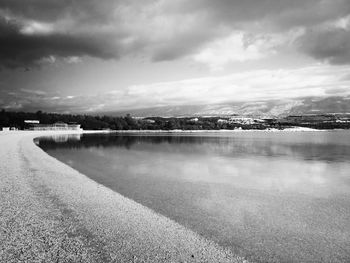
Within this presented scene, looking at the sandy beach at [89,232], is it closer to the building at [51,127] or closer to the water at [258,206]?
the water at [258,206]

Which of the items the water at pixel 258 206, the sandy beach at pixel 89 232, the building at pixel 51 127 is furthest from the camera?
the building at pixel 51 127

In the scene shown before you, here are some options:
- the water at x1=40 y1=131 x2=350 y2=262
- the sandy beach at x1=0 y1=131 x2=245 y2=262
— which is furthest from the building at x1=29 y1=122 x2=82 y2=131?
the sandy beach at x1=0 y1=131 x2=245 y2=262

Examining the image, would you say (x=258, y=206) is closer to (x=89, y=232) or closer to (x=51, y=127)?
(x=89, y=232)

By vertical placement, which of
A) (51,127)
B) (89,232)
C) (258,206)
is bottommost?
(258,206)

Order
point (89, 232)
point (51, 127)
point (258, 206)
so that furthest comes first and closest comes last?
1. point (51, 127)
2. point (258, 206)
3. point (89, 232)

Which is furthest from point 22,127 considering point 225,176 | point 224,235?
point 224,235

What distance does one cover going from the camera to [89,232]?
9.81m

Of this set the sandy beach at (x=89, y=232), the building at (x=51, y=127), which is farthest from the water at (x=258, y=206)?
the building at (x=51, y=127)

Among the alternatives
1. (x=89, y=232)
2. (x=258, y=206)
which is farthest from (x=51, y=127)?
(x=89, y=232)

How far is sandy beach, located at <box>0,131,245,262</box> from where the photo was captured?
27.1ft

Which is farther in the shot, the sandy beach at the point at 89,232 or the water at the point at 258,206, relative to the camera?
the water at the point at 258,206

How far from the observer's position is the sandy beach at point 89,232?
27.1ft

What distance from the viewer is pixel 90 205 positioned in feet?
43.2

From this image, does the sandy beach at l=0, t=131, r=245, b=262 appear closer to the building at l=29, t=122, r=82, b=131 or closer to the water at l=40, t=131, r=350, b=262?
the water at l=40, t=131, r=350, b=262
